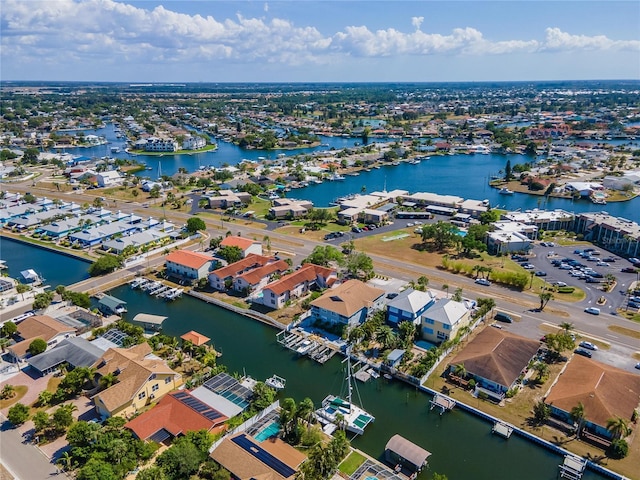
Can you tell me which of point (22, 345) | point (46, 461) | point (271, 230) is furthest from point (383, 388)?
point (271, 230)

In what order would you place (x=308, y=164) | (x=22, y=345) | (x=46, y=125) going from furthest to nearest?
(x=46, y=125) < (x=308, y=164) < (x=22, y=345)

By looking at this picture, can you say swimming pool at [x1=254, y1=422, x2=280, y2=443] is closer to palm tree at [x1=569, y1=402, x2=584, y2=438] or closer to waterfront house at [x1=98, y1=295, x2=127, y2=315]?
palm tree at [x1=569, y1=402, x2=584, y2=438]

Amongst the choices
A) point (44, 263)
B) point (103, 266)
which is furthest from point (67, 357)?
point (44, 263)

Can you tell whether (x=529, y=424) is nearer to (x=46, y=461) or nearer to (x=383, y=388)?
(x=383, y=388)

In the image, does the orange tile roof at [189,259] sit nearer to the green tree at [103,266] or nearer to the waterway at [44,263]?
the green tree at [103,266]

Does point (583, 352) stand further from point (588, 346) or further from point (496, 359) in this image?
point (496, 359)

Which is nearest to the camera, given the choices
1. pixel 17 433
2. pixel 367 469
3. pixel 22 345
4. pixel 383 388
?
pixel 367 469

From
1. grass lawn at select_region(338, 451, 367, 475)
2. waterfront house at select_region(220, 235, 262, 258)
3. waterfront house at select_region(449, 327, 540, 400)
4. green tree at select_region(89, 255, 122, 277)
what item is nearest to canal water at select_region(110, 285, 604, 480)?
grass lawn at select_region(338, 451, 367, 475)

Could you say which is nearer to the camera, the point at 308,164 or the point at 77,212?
the point at 77,212
